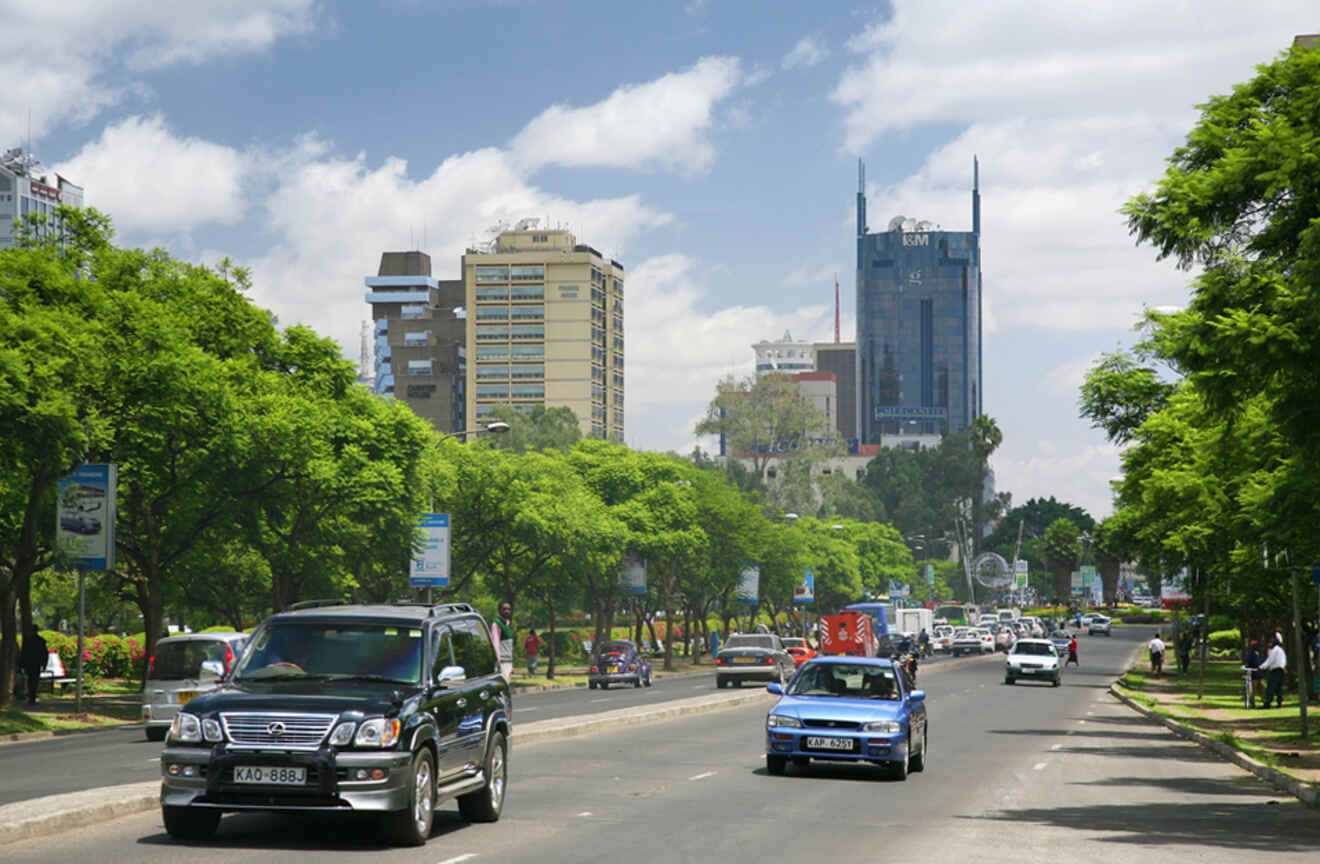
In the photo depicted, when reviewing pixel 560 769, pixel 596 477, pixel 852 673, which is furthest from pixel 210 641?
pixel 596 477

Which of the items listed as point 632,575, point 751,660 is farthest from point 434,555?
point 632,575

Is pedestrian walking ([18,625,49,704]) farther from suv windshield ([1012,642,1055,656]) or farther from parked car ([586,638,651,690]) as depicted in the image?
suv windshield ([1012,642,1055,656])

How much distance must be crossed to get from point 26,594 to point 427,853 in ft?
106

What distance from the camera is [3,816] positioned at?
1355 centimetres

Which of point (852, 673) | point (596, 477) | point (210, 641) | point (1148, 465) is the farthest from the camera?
point (596, 477)

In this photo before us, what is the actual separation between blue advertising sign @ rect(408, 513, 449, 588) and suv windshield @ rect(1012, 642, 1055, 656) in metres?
23.4

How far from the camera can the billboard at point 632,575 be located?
80875 mm

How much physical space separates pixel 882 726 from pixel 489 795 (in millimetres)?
7271

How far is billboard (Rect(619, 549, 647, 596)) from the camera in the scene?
80.9 meters

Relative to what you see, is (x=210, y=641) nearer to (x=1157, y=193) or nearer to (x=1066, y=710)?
(x=1157, y=193)

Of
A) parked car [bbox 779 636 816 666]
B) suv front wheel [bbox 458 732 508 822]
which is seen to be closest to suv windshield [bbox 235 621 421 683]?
suv front wheel [bbox 458 732 508 822]

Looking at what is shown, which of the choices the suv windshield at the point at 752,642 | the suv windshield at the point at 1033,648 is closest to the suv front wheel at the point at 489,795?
the suv windshield at the point at 752,642

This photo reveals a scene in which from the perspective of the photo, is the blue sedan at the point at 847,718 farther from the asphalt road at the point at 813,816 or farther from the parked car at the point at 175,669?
the parked car at the point at 175,669

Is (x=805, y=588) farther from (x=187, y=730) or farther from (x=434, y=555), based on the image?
(x=187, y=730)
